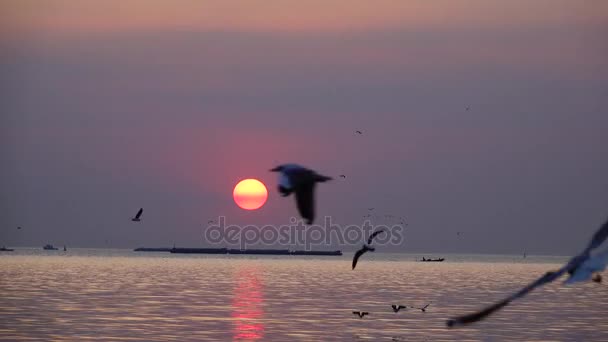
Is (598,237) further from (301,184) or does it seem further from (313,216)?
(313,216)

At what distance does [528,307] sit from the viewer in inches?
3031

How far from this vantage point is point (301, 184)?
12.5 metres

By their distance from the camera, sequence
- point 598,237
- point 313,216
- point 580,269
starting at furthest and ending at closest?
point 313,216, point 598,237, point 580,269


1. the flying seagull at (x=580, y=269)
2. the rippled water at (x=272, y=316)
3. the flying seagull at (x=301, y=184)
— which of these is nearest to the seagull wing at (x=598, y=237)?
the flying seagull at (x=580, y=269)

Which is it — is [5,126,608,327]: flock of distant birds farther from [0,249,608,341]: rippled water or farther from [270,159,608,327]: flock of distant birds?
[0,249,608,341]: rippled water

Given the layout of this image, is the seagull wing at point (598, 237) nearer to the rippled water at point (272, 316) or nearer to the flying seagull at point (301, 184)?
the flying seagull at point (301, 184)

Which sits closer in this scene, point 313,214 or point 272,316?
point 313,214

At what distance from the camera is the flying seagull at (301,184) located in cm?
1152

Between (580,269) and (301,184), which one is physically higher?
(301,184)

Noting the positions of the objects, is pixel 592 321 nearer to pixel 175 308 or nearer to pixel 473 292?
pixel 175 308

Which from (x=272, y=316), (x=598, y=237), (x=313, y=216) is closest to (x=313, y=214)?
(x=313, y=216)

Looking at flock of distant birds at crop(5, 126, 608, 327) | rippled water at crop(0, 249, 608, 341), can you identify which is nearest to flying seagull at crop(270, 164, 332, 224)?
flock of distant birds at crop(5, 126, 608, 327)

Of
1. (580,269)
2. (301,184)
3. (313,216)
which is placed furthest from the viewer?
(313,216)

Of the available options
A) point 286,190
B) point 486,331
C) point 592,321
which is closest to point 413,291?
point 592,321
